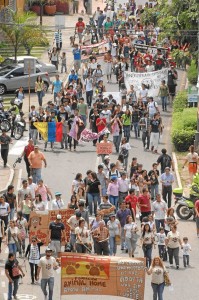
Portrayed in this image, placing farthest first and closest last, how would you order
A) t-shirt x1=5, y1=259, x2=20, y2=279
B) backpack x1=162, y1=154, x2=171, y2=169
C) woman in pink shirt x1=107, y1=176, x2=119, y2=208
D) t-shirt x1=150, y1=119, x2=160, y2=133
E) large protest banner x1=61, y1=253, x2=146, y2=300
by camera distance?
t-shirt x1=150, y1=119, x2=160, y2=133 < backpack x1=162, y1=154, x2=171, y2=169 < woman in pink shirt x1=107, y1=176, x2=119, y2=208 < t-shirt x1=5, y1=259, x2=20, y2=279 < large protest banner x1=61, y1=253, x2=146, y2=300

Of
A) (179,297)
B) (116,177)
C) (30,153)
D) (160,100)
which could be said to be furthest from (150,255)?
(160,100)

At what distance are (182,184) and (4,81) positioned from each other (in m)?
15.0

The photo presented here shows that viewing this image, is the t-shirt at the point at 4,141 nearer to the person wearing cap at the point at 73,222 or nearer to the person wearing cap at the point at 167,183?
the person wearing cap at the point at 167,183

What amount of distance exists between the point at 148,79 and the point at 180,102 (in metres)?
1.96

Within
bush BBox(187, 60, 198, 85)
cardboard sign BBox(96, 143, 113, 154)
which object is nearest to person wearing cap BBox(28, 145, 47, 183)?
cardboard sign BBox(96, 143, 113, 154)

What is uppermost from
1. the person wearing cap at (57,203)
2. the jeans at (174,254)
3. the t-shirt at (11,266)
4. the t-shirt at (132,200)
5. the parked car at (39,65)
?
the t-shirt at (11,266)

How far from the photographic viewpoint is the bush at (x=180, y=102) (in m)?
52.2

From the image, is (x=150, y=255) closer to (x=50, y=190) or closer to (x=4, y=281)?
(x=4, y=281)

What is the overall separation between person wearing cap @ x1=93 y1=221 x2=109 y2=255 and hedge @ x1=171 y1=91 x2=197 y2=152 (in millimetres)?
13404

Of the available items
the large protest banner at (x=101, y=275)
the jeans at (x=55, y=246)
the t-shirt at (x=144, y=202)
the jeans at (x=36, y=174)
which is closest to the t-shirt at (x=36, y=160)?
the jeans at (x=36, y=174)

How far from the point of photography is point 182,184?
42531mm

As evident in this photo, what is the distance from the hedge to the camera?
4725 cm

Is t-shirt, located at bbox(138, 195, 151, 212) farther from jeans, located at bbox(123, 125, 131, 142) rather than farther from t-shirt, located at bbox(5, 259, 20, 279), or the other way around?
jeans, located at bbox(123, 125, 131, 142)

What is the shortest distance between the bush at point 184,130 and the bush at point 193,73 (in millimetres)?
6391
